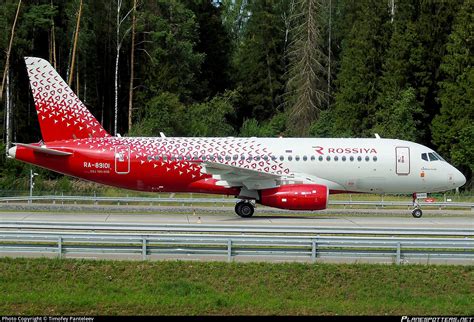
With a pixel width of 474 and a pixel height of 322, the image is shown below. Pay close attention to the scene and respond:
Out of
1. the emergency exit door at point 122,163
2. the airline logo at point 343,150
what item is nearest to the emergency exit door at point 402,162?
the airline logo at point 343,150

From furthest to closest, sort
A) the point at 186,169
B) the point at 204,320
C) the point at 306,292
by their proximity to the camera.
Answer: the point at 186,169 → the point at 306,292 → the point at 204,320

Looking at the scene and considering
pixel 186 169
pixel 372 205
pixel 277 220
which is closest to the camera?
pixel 277 220

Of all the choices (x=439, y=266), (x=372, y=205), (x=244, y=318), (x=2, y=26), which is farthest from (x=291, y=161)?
(x=2, y=26)

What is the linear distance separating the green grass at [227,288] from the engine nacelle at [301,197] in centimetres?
1058

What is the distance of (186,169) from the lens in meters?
31.3

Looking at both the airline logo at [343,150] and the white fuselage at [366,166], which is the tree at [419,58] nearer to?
the white fuselage at [366,166]

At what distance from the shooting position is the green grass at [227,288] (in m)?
15.8

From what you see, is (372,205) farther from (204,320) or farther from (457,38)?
(204,320)

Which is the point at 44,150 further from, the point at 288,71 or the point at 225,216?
the point at 288,71

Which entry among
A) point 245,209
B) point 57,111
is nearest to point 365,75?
point 245,209

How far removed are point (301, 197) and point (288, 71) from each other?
42.3 metres

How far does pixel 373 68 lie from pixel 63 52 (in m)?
23.5

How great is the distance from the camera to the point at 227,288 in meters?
17.3

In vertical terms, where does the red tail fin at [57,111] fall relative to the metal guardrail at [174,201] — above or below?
above
